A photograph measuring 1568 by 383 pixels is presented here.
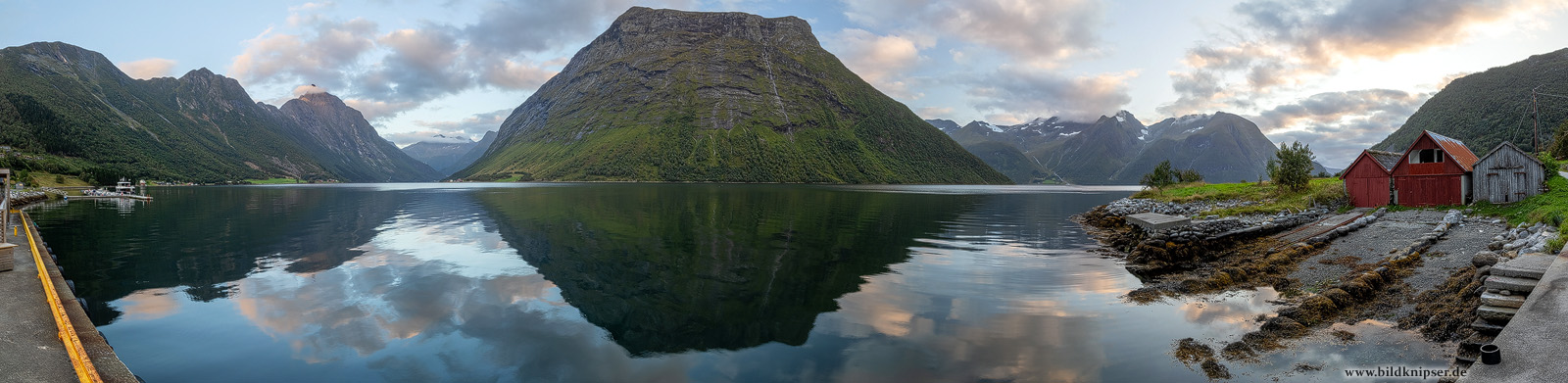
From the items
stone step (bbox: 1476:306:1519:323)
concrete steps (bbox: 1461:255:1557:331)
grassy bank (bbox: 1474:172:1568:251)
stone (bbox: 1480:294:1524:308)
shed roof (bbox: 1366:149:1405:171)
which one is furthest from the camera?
shed roof (bbox: 1366:149:1405:171)

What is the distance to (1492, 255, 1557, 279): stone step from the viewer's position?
15.1 metres

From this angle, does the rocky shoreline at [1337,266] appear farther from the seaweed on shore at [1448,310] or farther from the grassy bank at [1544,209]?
the grassy bank at [1544,209]

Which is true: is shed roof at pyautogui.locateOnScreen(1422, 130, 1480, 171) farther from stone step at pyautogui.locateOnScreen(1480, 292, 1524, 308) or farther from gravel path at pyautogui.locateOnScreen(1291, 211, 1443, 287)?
stone step at pyautogui.locateOnScreen(1480, 292, 1524, 308)

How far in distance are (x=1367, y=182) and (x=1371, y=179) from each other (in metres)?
0.48

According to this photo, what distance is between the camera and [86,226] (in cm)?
4881

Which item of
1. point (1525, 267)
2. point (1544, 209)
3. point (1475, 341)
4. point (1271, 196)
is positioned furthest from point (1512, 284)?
point (1271, 196)

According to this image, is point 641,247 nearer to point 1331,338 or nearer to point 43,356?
point 43,356

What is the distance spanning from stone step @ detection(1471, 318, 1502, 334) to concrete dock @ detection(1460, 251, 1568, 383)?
0.44 m

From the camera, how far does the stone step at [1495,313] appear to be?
529 inches

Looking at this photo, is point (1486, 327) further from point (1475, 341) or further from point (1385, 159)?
point (1385, 159)

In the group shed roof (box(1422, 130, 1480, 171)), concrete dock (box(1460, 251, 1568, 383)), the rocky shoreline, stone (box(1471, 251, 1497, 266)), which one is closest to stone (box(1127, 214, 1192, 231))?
the rocky shoreline

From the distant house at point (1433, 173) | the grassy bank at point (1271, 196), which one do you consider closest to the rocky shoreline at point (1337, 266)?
the grassy bank at point (1271, 196)

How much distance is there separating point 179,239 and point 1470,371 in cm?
6178

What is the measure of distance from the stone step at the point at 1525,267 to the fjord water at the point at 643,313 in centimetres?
368
